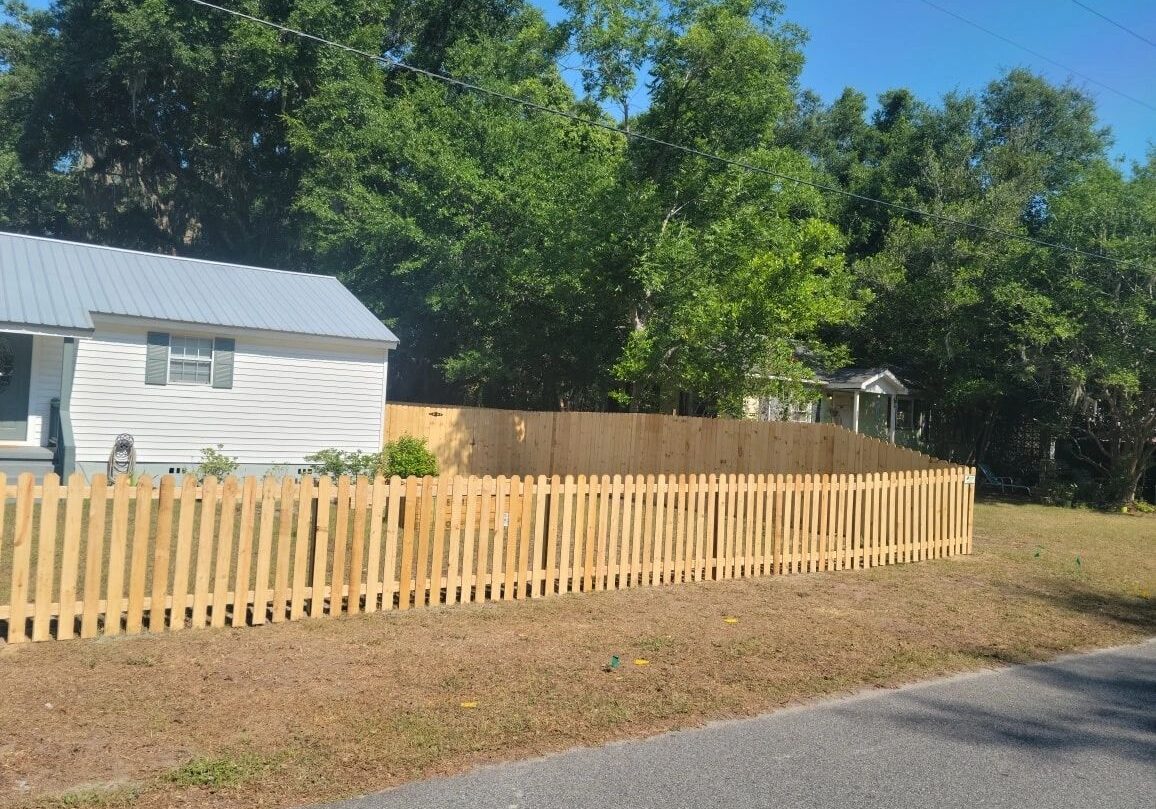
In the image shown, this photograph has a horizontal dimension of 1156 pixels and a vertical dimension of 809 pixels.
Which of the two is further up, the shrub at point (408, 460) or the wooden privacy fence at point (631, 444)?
the wooden privacy fence at point (631, 444)

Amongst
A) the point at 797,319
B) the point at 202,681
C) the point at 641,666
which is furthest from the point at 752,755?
the point at 797,319

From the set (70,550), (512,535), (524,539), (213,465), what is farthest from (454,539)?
(213,465)

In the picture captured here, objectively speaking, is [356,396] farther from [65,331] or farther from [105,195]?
[105,195]

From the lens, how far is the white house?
16.2 meters

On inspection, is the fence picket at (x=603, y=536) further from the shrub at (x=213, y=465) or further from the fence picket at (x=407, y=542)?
the shrub at (x=213, y=465)

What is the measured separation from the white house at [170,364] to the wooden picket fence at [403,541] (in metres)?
4.94

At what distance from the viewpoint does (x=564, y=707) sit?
231 inches

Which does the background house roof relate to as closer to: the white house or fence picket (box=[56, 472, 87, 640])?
the white house

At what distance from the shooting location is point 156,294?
57.8 feet

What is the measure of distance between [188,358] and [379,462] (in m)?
3.80

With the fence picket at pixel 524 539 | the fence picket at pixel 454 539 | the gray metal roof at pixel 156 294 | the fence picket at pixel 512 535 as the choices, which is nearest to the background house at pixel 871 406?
the gray metal roof at pixel 156 294

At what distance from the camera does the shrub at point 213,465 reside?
16.2 meters

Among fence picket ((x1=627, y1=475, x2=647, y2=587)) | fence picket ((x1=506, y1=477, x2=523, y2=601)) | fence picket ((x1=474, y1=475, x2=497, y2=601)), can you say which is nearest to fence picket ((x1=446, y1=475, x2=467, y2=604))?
fence picket ((x1=474, y1=475, x2=497, y2=601))

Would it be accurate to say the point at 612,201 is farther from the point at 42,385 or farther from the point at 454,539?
the point at 454,539
